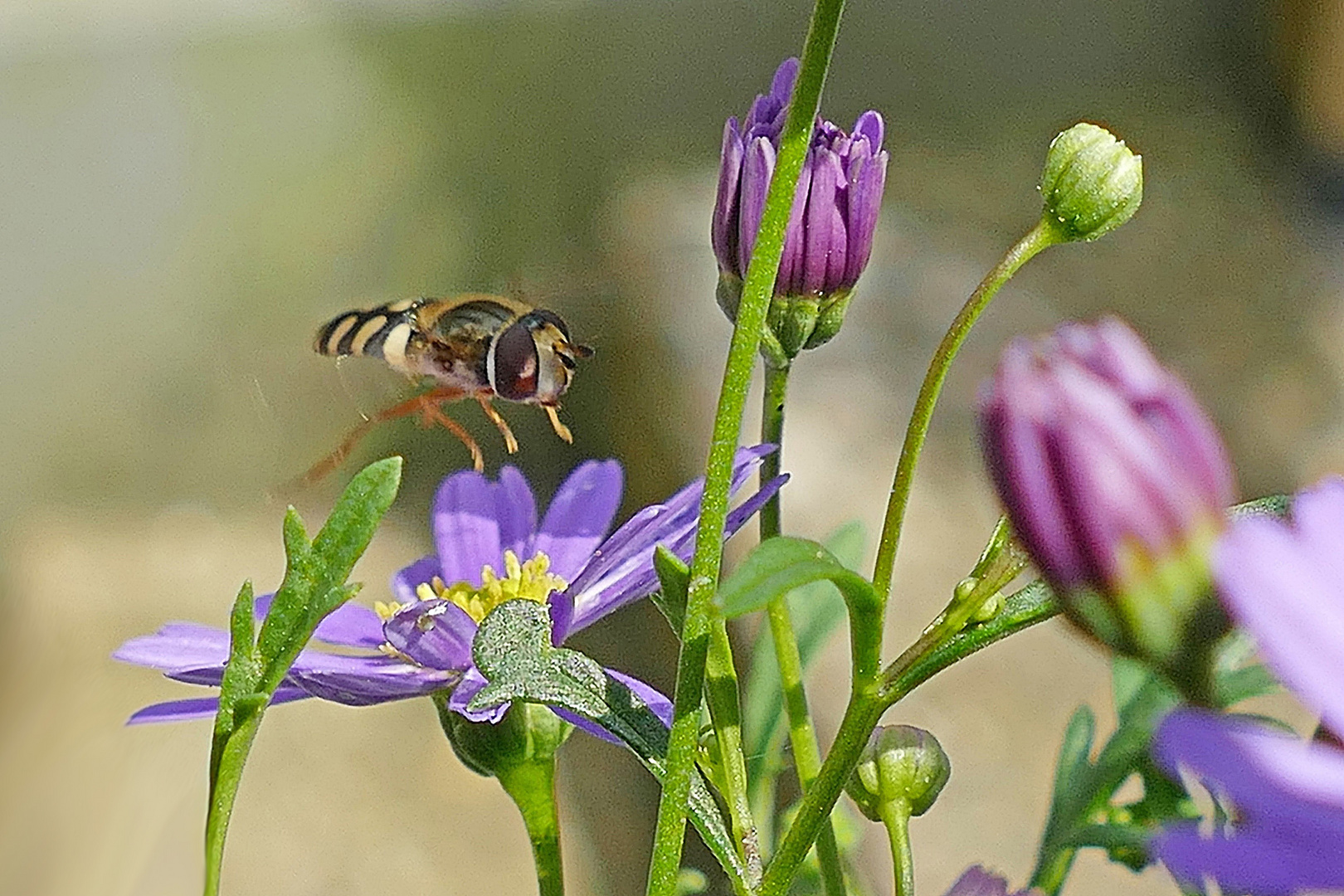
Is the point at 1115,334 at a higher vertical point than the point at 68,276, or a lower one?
lower

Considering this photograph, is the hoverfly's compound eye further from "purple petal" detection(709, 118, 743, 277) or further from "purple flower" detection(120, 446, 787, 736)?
"purple petal" detection(709, 118, 743, 277)

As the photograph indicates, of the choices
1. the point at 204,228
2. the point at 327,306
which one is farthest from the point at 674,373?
the point at 204,228

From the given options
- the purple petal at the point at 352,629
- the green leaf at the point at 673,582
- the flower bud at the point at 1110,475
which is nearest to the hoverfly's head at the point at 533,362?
the purple petal at the point at 352,629

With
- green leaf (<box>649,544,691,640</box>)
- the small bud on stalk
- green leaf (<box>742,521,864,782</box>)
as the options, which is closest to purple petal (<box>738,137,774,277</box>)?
the small bud on stalk

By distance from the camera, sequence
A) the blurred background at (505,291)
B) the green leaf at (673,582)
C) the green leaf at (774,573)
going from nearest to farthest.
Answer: the green leaf at (774,573)
the green leaf at (673,582)
the blurred background at (505,291)

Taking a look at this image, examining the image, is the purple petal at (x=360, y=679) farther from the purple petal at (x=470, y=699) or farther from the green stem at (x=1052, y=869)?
the green stem at (x=1052, y=869)

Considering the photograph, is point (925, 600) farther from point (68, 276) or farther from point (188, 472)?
point (68, 276)
